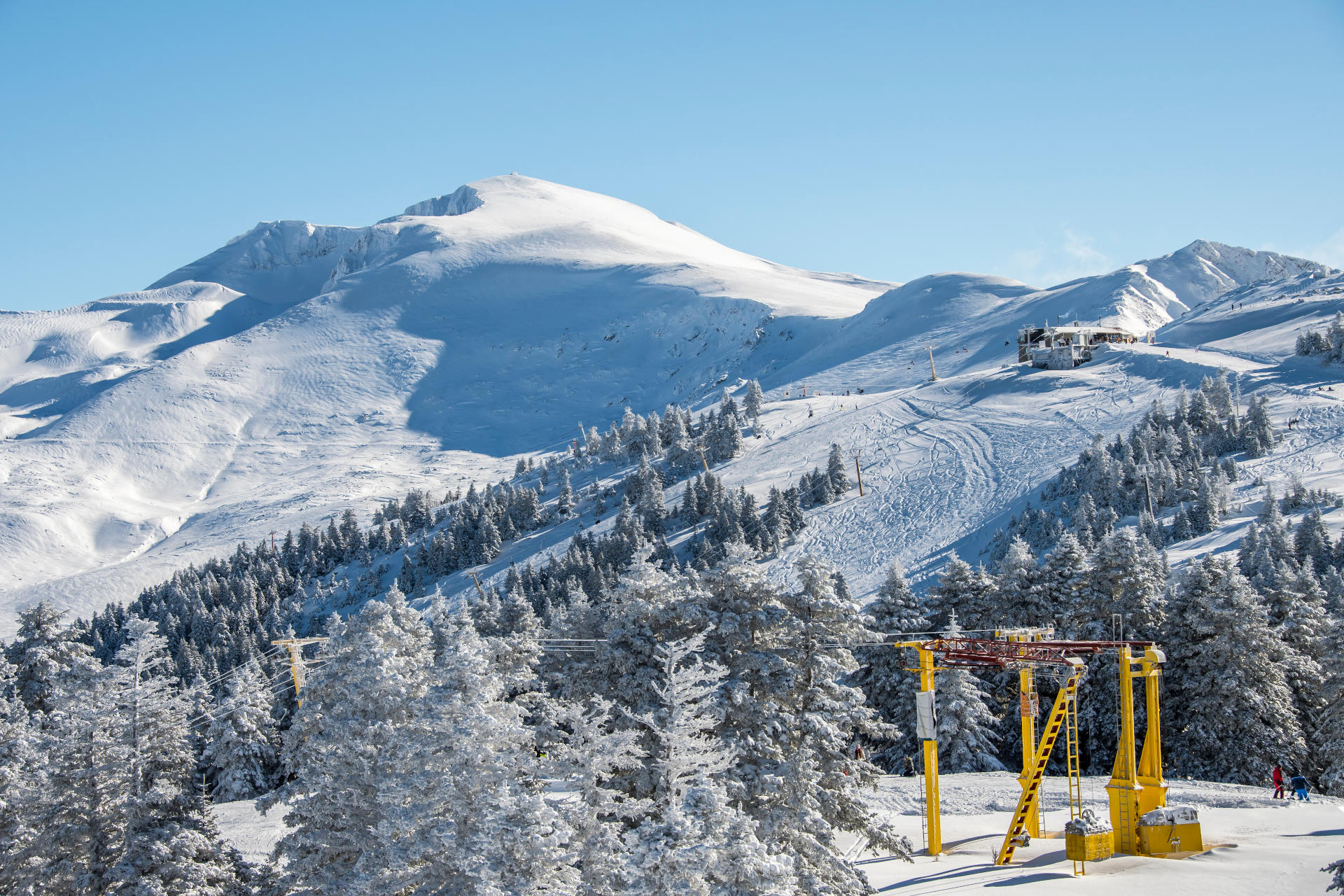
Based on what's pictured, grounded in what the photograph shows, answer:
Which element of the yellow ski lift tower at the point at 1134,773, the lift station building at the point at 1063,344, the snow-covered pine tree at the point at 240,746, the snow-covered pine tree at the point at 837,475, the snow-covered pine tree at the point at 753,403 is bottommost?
the snow-covered pine tree at the point at 240,746

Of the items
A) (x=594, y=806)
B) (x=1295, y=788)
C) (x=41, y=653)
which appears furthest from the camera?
(x=41, y=653)

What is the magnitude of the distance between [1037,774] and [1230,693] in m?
14.8

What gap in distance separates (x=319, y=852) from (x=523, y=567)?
258 feet

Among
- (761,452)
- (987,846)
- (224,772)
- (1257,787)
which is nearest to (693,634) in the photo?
(987,846)

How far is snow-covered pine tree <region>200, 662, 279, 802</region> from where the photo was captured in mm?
52156

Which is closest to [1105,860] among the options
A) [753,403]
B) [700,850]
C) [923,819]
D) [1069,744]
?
[1069,744]

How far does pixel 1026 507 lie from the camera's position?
78.4 meters

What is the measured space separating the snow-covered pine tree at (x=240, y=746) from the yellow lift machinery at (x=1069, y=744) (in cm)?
3486

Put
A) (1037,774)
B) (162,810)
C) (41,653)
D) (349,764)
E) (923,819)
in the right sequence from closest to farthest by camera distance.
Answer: (349,764)
(162,810)
(1037,774)
(923,819)
(41,653)

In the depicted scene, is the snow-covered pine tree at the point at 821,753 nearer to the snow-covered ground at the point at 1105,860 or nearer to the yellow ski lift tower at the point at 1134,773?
the snow-covered ground at the point at 1105,860

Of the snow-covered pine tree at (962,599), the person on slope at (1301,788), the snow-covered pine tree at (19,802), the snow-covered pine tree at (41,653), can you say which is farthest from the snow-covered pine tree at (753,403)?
the snow-covered pine tree at (19,802)

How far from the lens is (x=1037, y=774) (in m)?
29.0

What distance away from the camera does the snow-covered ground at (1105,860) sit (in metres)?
24.8

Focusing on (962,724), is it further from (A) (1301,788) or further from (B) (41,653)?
(B) (41,653)
